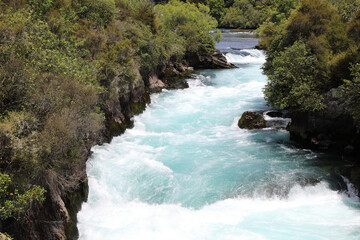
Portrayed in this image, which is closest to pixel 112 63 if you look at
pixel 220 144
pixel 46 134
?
pixel 220 144

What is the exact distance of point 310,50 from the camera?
1802 centimetres

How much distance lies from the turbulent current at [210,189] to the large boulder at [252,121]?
529mm

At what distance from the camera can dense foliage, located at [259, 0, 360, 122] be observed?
15273 mm

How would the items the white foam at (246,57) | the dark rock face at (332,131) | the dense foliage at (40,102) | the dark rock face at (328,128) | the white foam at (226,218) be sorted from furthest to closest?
1. the white foam at (246,57)
2. the dark rock face at (328,128)
3. the dark rock face at (332,131)
4. the white foam at (226,218)
5. the dense foliage at (40,102)

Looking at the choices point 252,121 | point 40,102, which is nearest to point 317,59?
point 252,121

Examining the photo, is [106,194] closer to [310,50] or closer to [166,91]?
[310,50]

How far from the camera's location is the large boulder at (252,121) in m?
20.1

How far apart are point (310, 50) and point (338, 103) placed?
4.38m

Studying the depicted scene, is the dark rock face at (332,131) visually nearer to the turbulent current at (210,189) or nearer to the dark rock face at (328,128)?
the dark rock face at (328,128)

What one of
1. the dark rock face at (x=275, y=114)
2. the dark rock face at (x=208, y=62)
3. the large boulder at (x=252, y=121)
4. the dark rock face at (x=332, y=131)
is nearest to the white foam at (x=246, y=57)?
the dark rock face at (x=208, y=62)

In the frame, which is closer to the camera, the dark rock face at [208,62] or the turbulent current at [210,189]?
the turbulent current at [210,189]

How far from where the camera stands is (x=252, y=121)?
66.5ft

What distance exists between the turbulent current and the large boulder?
529mm

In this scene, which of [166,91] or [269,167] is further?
[166,91]
